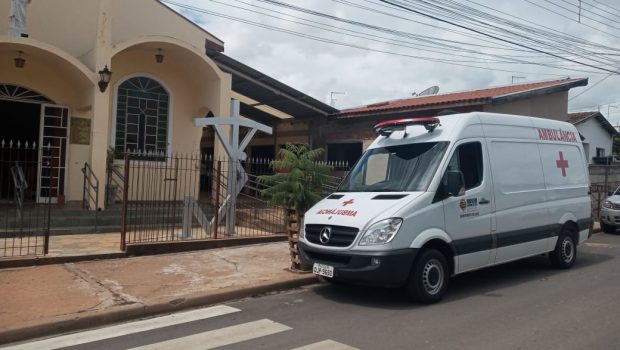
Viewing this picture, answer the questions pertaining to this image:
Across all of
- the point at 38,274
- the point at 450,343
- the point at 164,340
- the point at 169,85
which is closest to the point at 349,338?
the point at 450,343

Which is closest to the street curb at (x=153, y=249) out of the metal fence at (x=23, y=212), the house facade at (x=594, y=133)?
the metal fence at (x=23, y=212)

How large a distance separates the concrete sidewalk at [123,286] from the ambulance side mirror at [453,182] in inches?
97.5

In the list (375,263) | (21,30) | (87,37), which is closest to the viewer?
(375,263)

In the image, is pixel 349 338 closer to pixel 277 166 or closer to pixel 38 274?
pixel 277 166

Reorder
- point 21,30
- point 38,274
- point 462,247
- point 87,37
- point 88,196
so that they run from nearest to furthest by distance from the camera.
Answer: point 462,247
point 38,274
point 21,30
point 88,196
point 87,37

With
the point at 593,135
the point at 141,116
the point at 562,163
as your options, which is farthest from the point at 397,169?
the point at 593,135

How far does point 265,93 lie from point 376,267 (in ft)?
36.5

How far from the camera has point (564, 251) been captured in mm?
8672

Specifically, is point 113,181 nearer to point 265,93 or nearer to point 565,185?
point 265,93

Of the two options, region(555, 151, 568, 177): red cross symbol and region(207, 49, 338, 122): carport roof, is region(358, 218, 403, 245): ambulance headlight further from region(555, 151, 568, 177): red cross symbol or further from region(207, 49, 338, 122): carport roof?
region(207, 49, 338, 122): carport roof

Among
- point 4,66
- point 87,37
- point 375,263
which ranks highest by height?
point 87,37

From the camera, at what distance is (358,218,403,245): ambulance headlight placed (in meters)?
6.07

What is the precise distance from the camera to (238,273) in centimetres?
794

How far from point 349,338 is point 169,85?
36.3ft
